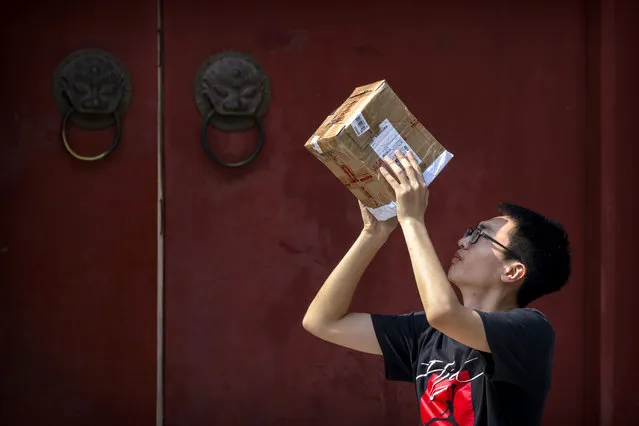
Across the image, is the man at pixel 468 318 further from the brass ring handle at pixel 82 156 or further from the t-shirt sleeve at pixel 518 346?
the brass ring handle at pixel 82 156

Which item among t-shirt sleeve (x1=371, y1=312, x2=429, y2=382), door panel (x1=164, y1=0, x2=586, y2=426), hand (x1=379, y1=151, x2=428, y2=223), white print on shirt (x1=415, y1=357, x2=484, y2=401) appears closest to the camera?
hand (x1=379, y1=151, x2=428, y2=223)

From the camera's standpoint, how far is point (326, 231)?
417 cm

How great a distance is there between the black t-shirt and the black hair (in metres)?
0.12

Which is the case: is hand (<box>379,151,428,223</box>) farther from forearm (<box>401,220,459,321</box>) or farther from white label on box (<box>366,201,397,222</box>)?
white label on box (<box>366,201,397,222</box>)

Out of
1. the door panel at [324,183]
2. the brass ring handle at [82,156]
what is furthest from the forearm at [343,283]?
the brass ring handle at [82,156]

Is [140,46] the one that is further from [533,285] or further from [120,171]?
[533,285]

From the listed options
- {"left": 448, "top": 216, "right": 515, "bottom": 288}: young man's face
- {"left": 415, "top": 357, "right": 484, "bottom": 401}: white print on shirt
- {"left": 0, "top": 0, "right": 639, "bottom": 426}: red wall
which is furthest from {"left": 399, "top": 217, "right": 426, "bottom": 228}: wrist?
{"left": 0, "top": 0, "right": 639, "bottom": 426}: red wall

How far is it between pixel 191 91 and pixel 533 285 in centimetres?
220

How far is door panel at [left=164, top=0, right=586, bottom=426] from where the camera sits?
4105 mm

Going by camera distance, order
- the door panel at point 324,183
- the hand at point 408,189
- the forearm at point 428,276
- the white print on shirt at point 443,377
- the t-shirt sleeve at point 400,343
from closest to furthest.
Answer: the forearm at point 428,276 → the hand at point 408,189 → the white print on shirt at point 443,377 → the t-shirt sleeve at point 400,343 → the door panel at point 324,183

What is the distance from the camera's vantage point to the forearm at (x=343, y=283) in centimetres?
255

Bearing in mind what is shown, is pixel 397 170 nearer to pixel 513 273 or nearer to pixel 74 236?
pixel 513 273

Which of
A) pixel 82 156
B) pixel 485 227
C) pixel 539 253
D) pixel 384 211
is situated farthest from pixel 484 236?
pixel 82 156

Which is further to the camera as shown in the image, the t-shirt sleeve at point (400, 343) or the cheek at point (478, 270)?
the t-shirt sleeve at point (400, 343)
